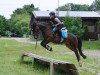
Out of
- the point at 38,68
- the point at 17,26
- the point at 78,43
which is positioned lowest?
the point at 17,26

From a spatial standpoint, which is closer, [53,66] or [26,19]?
[53,66]

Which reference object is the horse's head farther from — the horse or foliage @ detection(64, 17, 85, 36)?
foliage @ detection(64, 17, 85, 36)

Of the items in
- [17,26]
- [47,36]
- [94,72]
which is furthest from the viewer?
[17,26]

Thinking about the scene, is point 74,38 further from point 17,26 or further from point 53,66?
point 17,26

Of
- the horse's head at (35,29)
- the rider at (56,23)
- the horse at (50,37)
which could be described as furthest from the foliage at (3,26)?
the horse's head at (35,29)

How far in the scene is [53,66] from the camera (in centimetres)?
1253

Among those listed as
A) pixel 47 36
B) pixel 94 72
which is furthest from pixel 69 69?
pixel 47 36

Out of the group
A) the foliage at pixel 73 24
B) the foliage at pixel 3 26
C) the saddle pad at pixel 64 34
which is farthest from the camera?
the foliage at pixel 3 26

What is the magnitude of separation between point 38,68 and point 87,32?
36.6m

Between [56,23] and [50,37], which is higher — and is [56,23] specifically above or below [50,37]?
above

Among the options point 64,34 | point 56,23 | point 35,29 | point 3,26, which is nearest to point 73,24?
point 64,34

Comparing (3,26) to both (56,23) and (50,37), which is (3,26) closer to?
(50,37)

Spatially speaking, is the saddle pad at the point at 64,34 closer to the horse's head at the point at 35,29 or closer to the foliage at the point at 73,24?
the horse's head at the point at 35,29

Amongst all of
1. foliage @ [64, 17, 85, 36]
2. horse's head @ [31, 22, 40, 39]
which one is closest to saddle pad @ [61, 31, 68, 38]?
horse's head @ [31, 22, 40, 39]
